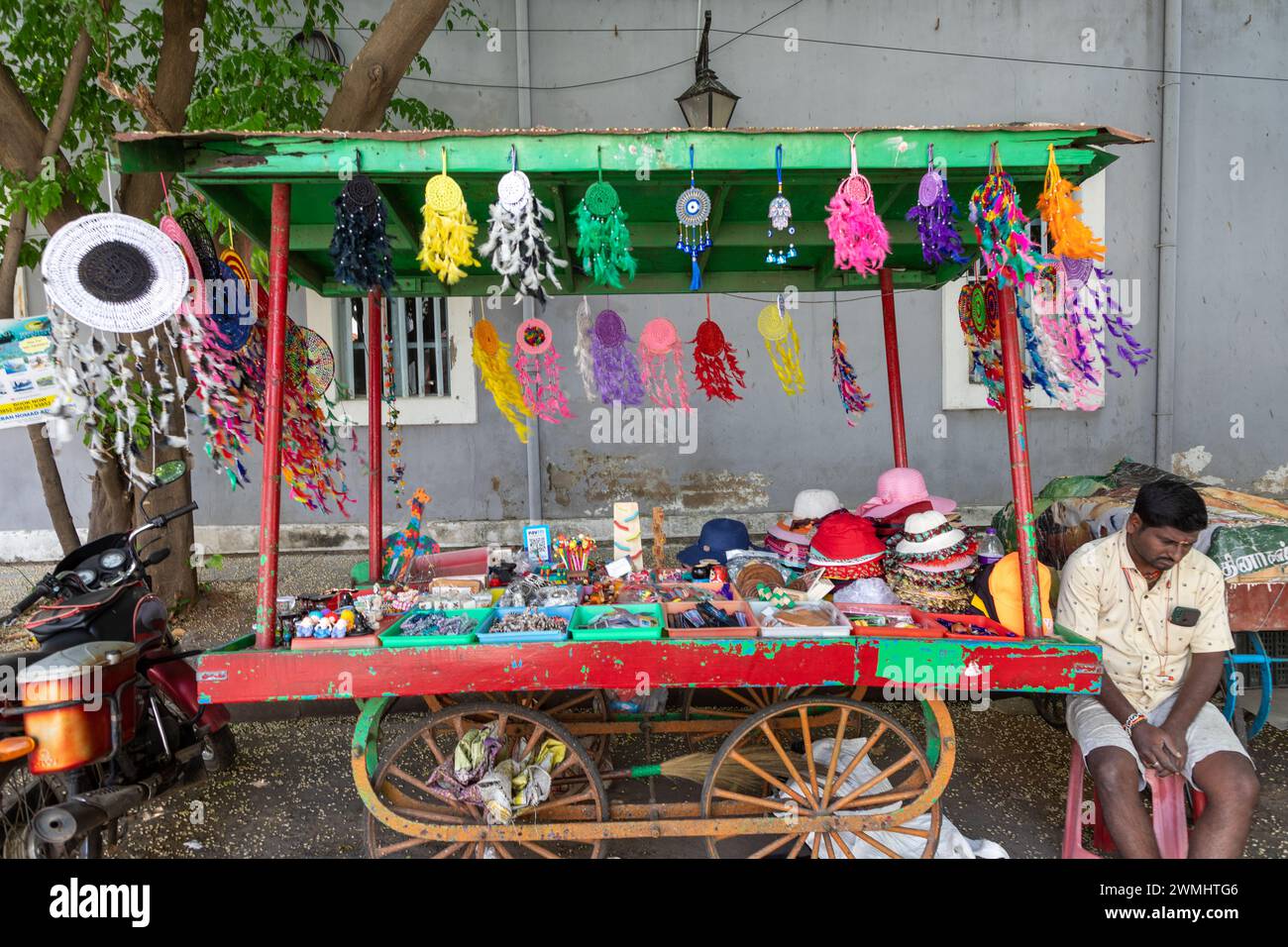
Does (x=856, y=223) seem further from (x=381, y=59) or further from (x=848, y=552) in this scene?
(x=381, y=59)

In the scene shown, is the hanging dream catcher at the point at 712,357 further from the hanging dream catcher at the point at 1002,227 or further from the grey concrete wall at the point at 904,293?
the hanging dream catcher at the point at 1002,227

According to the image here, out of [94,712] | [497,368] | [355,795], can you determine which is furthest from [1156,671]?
[94,712]

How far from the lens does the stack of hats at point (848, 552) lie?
3.05m

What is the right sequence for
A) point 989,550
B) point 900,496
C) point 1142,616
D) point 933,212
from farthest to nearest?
point 900,496 → point 989,550 → point 1142,616 → point 933,212

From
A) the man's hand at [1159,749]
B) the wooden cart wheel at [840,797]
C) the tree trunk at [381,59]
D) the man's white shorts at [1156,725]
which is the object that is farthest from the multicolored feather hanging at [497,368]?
the man's hand at [1159,749]

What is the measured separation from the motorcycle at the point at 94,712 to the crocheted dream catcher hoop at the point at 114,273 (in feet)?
2.44

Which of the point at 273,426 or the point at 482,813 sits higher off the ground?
the point at 273,426

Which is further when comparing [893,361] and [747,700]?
[893,361]

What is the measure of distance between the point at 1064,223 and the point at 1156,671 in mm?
1588

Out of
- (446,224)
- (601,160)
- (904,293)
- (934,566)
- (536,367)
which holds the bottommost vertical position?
(934,566)

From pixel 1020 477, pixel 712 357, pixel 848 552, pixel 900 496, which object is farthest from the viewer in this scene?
pixel 712 357

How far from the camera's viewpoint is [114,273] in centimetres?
238

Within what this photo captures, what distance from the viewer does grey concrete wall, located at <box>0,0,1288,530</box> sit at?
6.64 meters

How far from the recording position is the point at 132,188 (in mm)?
4262
